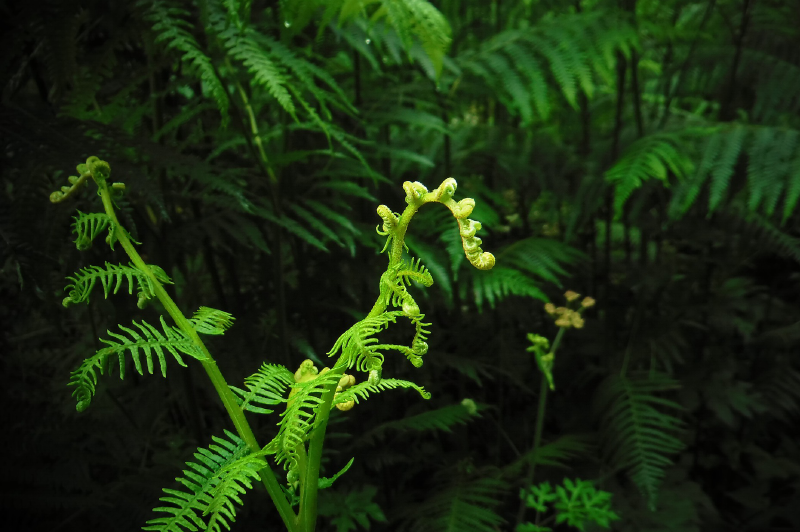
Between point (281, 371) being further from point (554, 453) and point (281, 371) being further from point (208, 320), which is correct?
point (554, 453)

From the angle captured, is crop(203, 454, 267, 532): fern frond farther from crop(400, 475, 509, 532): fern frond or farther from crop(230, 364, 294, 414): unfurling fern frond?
crop(400, 475, 509, 532): fern frond

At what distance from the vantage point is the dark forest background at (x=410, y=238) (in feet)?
3.24

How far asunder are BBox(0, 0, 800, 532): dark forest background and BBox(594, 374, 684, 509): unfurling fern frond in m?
0.01

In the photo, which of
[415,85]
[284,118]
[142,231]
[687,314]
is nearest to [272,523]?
[142,231]

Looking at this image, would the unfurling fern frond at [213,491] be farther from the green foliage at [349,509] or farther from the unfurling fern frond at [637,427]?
the unfurling fern frond at [637,427]

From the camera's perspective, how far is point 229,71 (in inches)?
42.3

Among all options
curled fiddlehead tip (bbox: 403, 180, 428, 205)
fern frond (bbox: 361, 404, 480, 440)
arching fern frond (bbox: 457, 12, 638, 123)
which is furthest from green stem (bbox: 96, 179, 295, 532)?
arching fern frond (bbox: 457, 12, 638, 123)

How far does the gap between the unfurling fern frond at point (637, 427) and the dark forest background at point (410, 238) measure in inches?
0.5

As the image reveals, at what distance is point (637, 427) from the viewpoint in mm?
1563

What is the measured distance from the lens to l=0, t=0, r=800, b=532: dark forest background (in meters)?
0.99

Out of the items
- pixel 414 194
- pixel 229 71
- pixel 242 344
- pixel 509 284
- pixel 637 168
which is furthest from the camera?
pixel 637 168

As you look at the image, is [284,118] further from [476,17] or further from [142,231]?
[476,17]

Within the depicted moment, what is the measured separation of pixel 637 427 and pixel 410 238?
2.88 ft

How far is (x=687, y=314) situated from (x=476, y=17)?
4.61 feet
